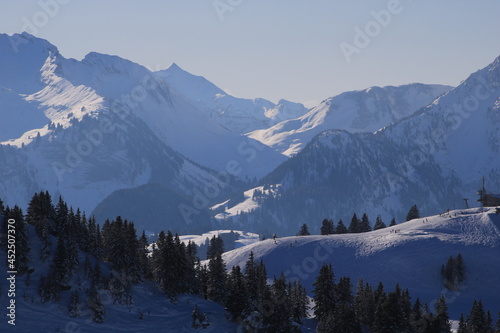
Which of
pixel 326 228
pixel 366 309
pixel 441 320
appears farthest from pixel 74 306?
pixel 326 228

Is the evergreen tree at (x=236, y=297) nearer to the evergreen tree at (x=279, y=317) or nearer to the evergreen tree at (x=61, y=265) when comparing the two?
the evergreen tree at (x=279, y=317)

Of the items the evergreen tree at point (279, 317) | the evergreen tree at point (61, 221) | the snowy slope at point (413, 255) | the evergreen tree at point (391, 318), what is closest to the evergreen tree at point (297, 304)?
the evergreen tree at point (279, 317)

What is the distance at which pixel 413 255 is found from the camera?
152 metres

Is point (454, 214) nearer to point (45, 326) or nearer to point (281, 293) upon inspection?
point (281, 293)

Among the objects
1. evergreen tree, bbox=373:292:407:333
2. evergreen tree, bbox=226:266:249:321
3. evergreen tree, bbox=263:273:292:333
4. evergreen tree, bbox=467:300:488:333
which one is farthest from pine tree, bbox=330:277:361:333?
evergreen tree, bbox=467:300:488:333

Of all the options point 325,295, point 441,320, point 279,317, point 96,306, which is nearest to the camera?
point 96,306

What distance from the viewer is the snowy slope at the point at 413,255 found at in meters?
140

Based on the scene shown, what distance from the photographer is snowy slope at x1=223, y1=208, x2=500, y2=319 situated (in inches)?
5517

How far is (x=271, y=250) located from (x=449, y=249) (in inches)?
1572

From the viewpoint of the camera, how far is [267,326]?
101000 mm

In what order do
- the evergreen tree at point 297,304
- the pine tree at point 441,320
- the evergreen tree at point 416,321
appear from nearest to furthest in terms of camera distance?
the pine tree at point 441,320 → the evergreen tree at point 416,321 → the evergreen tree at point 297,304

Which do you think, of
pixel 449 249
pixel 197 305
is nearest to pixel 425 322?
pixel 197 305

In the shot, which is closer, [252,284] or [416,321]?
[416,321]

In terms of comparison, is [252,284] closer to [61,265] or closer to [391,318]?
[391,318]
